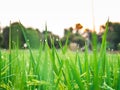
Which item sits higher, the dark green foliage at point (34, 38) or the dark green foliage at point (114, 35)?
the dark green foliage at point (114, 35)

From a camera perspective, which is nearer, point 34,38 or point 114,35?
point 34,38

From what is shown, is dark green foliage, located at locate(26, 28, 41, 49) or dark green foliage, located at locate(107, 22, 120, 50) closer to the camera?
dark green foliage, located at locate(26, 28, 41, 49)

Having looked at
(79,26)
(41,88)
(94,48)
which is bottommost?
(41,88)

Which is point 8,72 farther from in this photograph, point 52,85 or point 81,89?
point 81,89

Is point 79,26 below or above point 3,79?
above

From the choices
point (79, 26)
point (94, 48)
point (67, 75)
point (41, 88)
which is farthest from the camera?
point (79, 26)

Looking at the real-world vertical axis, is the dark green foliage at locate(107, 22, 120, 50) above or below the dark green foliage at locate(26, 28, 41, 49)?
above

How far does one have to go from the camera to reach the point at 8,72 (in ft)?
5.19

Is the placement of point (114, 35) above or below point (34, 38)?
above

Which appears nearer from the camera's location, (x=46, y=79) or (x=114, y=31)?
(x=46, y=79)

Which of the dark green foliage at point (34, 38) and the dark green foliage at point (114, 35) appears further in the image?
the dark green foliage at point (114, 35)

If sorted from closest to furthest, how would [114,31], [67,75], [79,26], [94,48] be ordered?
[94,48], [67,75], [79,26], [114,31]

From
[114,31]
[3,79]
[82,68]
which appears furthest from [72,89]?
[114,31]

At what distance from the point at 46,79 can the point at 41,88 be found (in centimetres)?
13
